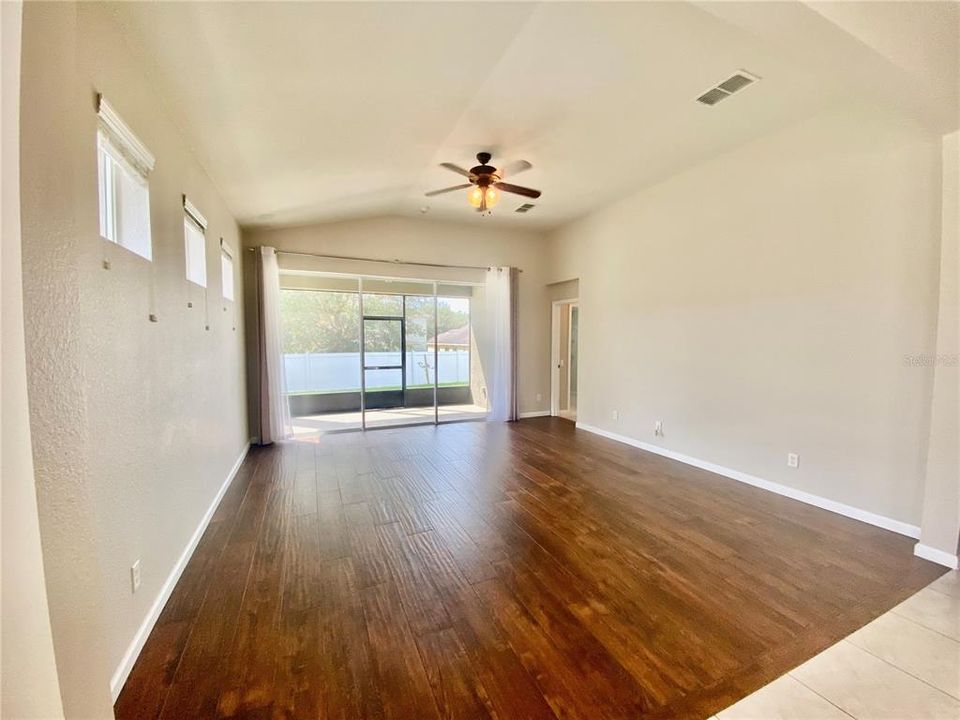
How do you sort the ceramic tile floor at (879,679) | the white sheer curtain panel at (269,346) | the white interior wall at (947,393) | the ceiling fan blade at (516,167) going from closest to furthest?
the ceramic tile floor at (879,679), the white interior wall at (947,393), the ceiling fan blade at (516,167), the white sheer curtain panel at (269,346)

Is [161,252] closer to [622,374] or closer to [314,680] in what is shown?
[314,680]

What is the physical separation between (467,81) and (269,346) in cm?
403

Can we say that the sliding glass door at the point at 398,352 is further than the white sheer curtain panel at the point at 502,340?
No

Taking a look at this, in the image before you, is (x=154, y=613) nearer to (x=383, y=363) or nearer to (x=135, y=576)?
(x=135, y=576)

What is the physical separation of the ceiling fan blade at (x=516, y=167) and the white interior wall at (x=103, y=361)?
8.65 feet

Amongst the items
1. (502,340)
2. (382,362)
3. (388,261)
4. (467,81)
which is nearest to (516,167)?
(467,81)

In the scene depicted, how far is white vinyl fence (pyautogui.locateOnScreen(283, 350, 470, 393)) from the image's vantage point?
5562mm

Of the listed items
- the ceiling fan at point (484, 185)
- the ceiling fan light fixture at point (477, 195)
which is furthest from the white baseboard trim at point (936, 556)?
the ceiling fan light fixture at point (477, 195)

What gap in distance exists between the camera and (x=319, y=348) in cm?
568

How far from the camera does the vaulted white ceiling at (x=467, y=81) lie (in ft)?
5.60

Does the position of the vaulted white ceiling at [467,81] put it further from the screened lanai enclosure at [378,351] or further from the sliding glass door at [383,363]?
the sliding glass door at [383,363]

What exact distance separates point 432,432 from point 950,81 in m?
5.41

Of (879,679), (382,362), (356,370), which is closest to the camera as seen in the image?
(879,679)

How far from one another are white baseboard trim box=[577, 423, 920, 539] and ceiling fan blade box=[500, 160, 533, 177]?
3495 millimetres
